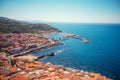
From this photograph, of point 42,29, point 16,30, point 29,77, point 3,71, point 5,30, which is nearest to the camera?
point 29,77

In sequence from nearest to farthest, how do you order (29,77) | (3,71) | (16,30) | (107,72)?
(29,77) → (3,71) → (107,72) → (16,30)

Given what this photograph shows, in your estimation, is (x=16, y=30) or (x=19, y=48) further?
(x=16, y=30)

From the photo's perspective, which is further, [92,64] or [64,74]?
[92,64]

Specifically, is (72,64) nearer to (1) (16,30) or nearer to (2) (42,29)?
(1) (16,30)

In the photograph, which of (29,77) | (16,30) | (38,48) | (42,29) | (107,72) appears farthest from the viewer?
(42,29)

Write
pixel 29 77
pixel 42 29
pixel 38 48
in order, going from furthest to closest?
pixel 42 29 < pixel 38 48 < pixel 29 77

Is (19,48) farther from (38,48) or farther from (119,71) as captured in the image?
(119,71)

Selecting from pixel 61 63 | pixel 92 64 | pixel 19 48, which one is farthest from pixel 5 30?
pixel 92 64

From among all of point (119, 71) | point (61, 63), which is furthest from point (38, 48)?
point (119, 71)

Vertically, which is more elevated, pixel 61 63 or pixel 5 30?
pixel 5 30
